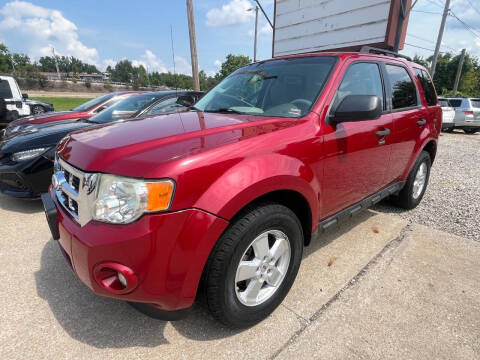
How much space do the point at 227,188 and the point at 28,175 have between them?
2.97 metres

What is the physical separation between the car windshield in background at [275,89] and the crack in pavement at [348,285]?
54.7 inches

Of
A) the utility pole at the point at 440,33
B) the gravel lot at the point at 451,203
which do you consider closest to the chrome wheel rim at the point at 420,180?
the gravel lot at the point at 451,203

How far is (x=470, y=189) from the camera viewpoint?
4773mm

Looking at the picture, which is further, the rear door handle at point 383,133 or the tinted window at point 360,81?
the rear door handle at point 383,133

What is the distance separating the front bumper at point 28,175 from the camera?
3.19 m

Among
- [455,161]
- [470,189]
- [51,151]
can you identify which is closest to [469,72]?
[455,161]

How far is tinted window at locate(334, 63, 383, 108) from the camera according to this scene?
7.35 ft

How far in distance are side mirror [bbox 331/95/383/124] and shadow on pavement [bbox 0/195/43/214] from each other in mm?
3712

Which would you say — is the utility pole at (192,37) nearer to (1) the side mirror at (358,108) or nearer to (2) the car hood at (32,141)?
(2) the car hood at (32,141)

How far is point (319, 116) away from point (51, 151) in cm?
310

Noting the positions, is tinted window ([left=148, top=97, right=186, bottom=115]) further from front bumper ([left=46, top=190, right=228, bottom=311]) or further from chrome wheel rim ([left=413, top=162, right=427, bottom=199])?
chrome wheel rim ([left=413, top=162, right=427, bottom=199])

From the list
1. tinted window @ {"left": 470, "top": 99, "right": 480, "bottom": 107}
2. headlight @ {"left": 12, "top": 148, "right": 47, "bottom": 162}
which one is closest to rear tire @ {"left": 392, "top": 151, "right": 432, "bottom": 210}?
headlight @ {"left": 12, "top": 148, "right": 47, "bottom": 162}

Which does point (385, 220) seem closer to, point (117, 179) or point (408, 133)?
point (408, 133)

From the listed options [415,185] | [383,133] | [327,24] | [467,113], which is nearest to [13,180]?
[383,133]
